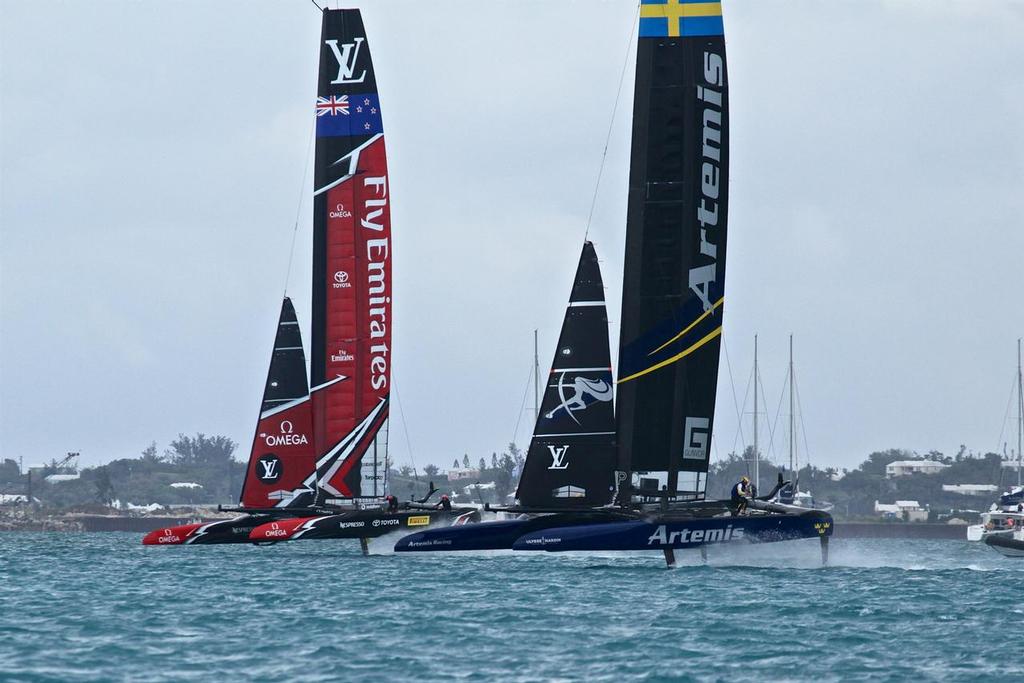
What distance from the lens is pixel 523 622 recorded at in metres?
20.9

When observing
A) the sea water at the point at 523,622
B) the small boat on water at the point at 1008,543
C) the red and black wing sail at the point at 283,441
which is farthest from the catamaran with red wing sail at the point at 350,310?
the small boat on water at the point at 1008,543

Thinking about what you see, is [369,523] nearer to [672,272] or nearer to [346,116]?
[346,116]

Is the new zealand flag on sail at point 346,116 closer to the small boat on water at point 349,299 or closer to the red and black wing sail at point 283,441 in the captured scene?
the small boat on water at point 349,299

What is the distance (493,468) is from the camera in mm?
186000

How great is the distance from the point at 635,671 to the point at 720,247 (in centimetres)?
1372

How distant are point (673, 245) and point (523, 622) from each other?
9777mm

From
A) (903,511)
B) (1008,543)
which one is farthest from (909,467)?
(1008,543)

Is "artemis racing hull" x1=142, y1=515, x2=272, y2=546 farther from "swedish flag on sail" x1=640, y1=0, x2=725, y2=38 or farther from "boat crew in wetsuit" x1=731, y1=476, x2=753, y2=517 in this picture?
"swedish flag on sail" x1=640, y1=0, x2=725, y2=38

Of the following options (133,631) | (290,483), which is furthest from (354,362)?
(133,631)

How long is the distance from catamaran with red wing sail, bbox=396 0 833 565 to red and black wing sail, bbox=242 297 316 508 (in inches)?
444

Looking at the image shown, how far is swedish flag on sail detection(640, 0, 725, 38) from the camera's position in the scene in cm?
2898

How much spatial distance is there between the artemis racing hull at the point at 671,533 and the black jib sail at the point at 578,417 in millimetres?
1631

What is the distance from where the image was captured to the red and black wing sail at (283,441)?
3916 cm

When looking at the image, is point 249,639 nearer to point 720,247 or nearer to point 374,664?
point 374,664
